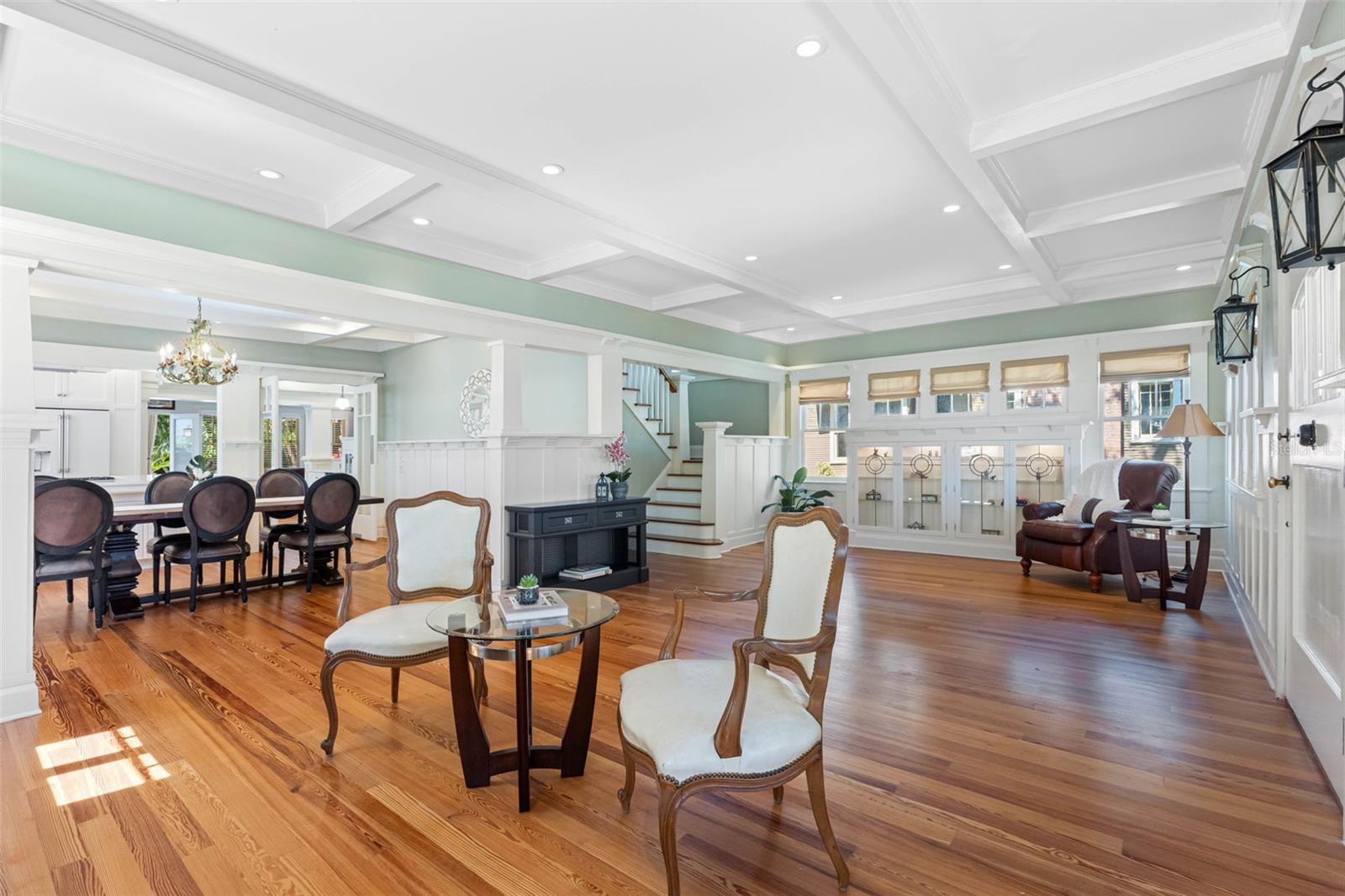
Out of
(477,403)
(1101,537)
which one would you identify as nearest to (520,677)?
(1101,537)

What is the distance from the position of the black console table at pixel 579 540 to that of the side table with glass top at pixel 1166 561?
4.01 m

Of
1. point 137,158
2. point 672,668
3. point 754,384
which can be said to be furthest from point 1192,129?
point 754,384

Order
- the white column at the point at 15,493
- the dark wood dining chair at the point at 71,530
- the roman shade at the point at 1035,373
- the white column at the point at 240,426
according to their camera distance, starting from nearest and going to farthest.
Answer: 1. the white column at the point at 15,493
2. the dark wood dining chair at the point at 71,530
3. the roman shade at the point at 1035,373
4. the white column at the point at 240,426

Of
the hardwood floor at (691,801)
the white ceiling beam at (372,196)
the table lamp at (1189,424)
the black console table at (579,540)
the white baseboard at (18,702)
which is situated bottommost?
the hardwood floor at (691,801)

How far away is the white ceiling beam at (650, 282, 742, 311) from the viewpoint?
5945 mm

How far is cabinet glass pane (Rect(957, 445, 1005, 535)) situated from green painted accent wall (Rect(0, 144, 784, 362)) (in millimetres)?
4322

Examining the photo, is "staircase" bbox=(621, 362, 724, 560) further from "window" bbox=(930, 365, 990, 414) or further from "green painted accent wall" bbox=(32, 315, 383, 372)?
"green painted accent wall" bbox=(32, 315, 383, 372)

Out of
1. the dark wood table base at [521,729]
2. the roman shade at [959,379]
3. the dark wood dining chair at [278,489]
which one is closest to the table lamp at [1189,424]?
the roman shade at [959,379]

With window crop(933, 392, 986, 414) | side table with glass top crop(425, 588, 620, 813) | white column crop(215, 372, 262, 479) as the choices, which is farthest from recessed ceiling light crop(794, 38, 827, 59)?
white column crop(215, 372, 262, 479)

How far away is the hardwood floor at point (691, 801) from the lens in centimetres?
181

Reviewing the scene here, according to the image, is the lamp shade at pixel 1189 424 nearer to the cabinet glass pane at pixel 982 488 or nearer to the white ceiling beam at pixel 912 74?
the cabinet glass pane at pixel 982 488

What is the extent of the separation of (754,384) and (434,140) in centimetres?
672

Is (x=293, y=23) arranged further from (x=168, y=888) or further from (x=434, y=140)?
(x=168, y=888)

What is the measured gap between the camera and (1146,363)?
240 inches
